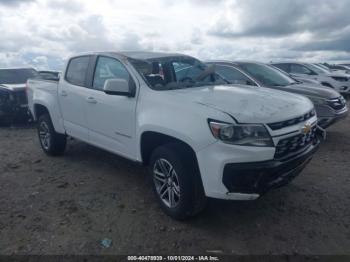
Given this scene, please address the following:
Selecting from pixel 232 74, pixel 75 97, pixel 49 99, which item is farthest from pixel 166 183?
pixel 232 74

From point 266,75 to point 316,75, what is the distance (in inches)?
227

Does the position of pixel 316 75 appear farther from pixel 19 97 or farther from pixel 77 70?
pixel 19 97

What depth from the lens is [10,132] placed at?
28.1 feet

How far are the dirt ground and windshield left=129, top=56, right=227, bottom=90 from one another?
1.47m

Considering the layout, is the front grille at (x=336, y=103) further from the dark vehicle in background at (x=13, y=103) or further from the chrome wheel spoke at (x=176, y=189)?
the dark vehicle in background at (x=13, y=103)

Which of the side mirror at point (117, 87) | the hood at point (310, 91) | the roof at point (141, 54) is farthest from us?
the hood at point (310, 91)

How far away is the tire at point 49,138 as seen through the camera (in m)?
5.87

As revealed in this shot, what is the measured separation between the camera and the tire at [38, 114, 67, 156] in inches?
231

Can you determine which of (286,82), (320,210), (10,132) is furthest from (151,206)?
(10,132)

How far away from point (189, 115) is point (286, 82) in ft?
15.2

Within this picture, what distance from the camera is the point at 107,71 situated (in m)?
4.59

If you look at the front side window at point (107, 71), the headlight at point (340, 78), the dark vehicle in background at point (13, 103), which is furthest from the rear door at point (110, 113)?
the headlight at point (340, 78)

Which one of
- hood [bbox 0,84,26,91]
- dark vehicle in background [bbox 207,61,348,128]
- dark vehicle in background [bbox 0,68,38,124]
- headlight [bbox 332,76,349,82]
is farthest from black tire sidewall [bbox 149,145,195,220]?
headlight [bbox 332,76,349,82]

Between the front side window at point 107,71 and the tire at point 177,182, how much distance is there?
122cm
